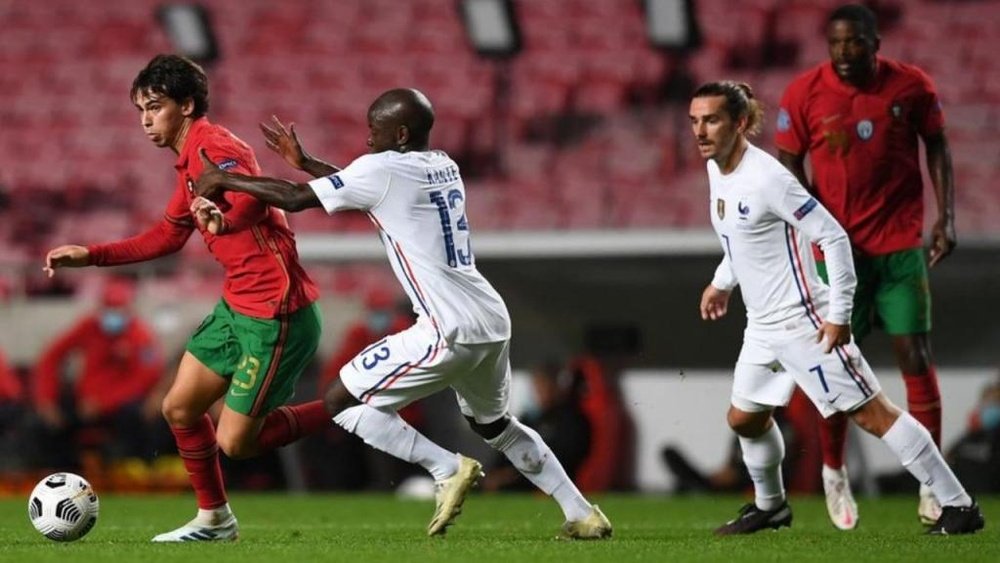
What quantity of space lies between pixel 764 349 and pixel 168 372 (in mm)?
7497

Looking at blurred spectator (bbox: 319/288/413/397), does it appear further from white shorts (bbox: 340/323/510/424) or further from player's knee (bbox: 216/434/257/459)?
white shorts (bbox: 340/323/510/424)

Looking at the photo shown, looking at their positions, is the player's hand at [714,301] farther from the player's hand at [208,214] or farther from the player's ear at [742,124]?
the player's hand at [208,214]

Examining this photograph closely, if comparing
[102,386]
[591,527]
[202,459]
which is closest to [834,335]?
[591,527]

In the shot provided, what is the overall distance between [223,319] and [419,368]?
101cm

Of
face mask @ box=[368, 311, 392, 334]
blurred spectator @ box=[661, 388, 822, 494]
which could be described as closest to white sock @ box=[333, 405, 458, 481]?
blurred spectator @ box=[661, 388, 822, 494]

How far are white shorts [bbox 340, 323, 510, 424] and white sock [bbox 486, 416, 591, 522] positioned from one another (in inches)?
9.4

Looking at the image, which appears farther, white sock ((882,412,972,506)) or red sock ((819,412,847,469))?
red sock ((819,412,847,469))

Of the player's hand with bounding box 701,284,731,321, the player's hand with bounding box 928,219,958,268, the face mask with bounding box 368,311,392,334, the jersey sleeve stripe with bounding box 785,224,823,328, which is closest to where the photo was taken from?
the jersey sleeve stripe with bounding box 785,224,823,328

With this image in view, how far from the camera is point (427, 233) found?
263 inches

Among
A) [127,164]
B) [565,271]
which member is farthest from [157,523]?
[127,164]

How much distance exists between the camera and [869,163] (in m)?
8.03

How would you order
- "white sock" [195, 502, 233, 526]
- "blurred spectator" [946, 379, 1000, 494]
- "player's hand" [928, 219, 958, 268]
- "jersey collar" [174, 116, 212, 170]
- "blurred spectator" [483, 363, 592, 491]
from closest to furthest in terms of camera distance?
"jersey collar" [174, 116, 212, 170]
"white sock" [195, 502, 233, 526]
"player's hand" [928, 219, 958, 268]
"blurred spectator" [946, 379, 1000, 494]
"blurred spectator" [483, 363, 592, 491]

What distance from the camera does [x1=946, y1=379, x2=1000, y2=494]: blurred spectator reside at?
1199 cm

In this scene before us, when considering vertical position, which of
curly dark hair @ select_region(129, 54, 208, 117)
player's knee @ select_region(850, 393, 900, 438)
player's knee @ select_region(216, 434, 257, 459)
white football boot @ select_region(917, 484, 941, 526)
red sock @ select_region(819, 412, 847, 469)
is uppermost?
curly dark hair @ select_region(129, 54, 208, 117)
